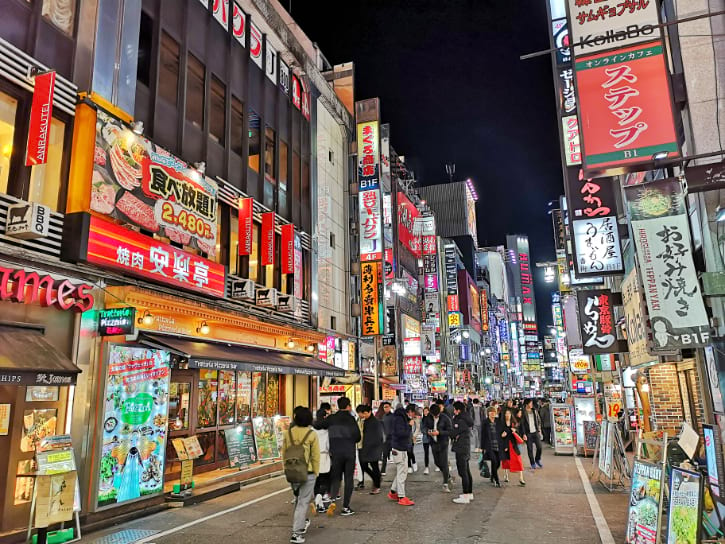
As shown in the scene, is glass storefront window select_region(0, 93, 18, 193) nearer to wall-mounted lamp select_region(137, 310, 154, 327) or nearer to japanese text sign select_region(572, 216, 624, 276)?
wall-mounted lamp select_region(137, 310, 154, 327)

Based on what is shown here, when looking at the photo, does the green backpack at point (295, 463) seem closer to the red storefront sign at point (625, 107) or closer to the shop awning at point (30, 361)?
the shop awning at point (30, 361)

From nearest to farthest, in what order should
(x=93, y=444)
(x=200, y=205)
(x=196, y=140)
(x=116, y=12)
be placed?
(x=93, y=444), (x=116, y=12), (x=200, y=205), (x=196, y=140)

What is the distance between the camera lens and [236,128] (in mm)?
17438

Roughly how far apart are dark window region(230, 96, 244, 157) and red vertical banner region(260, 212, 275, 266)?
7.27ft

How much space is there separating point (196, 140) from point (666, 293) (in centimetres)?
1229

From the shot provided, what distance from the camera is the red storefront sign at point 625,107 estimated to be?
8.18 metres

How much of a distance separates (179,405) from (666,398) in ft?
40.3

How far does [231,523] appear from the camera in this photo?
29.9 ft

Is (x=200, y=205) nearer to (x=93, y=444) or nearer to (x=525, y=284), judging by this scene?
(x=93, y=444)

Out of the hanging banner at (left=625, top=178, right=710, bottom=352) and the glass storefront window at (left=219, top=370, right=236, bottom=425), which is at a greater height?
the hanging banner at (left=625, top=178, right=710, bottom=352)

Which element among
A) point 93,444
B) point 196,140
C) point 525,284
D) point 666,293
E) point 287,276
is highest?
point 525,284

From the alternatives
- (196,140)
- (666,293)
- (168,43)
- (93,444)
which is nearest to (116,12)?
(168,43)

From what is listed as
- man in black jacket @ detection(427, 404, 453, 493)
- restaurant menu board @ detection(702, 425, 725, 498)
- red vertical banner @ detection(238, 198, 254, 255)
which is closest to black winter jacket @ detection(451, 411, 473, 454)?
man in black jacket @ detection(427, 404, 453, 493)

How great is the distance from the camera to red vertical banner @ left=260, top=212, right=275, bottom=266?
17453 mm
